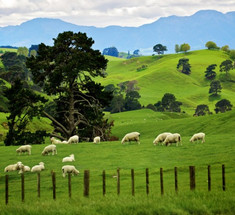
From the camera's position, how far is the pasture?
1708 centimetres

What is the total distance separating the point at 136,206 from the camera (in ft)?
56.2

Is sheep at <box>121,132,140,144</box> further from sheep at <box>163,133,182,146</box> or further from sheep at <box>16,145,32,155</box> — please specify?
sheep at <box>16,145,32,155</box>

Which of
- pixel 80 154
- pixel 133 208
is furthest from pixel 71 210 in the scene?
pixel 80 154

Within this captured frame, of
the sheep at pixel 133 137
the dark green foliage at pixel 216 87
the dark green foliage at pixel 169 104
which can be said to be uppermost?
the dark green foliage at pixel 216 87

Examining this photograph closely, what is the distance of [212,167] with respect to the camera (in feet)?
90.4

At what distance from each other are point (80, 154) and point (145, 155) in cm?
609

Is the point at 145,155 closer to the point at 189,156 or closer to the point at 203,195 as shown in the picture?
the point at 189,156

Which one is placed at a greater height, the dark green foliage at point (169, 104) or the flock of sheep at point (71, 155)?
the dark green foliage at point (169, 104)

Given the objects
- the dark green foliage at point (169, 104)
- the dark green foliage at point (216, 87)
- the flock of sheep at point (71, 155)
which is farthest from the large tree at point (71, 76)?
the dark green foliage at point (216, 87)

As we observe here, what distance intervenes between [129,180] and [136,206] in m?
7.91

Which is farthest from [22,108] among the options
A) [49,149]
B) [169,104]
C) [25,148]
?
[169,104]

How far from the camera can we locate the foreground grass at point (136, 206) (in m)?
16.7

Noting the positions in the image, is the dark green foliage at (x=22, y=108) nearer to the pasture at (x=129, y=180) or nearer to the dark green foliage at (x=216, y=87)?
the pasture at (x=129, y=180)

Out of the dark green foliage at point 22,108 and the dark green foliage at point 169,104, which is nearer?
the dark green foliage at point 22,108
